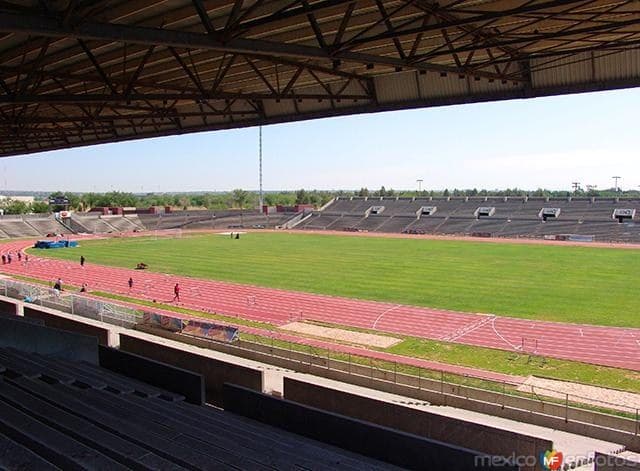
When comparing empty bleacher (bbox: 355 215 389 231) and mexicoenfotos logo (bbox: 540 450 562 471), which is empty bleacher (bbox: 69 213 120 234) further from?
mexicoenfotos logo (bbox: 540 450 562 471)

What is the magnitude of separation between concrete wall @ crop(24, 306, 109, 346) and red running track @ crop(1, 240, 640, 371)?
818cm

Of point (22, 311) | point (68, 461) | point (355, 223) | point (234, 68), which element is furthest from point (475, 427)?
point (355, 223)

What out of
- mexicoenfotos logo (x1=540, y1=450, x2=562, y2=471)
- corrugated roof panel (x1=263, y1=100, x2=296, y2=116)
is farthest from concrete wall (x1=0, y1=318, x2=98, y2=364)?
mexicoenfotos logo (x1=540, y1=450, x2=562, y2=471)

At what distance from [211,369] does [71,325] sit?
6.56 m

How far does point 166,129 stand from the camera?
20.7 meters

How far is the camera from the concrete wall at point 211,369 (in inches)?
496

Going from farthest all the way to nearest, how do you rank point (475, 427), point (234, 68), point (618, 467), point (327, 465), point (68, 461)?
1. point (234, 68)
2. point (475, 427)
3. point (618, 467)
4. point (327, 465)
5. point (68, 461)

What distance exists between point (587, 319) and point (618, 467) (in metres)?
16.6

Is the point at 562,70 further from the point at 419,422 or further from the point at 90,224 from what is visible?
the point at 90,224

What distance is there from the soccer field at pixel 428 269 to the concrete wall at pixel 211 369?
15.0 meters

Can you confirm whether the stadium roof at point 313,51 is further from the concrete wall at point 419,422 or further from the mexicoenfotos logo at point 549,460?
the mexicoenfotos logo at point 549,460

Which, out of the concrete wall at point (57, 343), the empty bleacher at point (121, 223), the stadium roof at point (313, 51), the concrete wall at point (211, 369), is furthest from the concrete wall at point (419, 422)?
the empty bleacher at point (121, 223)

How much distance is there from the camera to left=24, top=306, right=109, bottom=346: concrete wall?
16402 mm

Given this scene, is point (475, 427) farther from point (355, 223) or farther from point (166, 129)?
point (355, 223)
